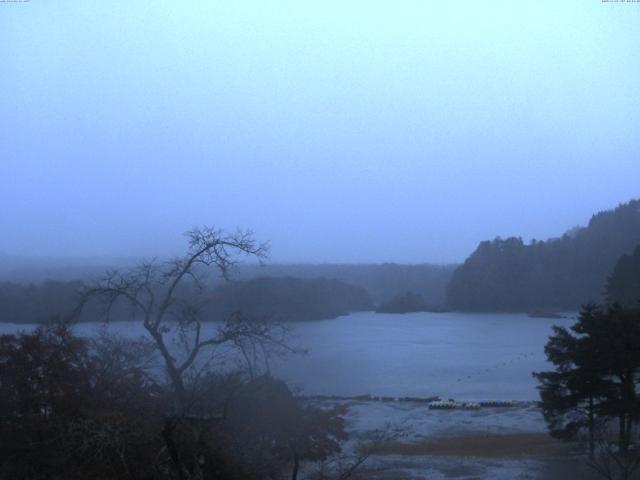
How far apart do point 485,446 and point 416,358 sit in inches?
359

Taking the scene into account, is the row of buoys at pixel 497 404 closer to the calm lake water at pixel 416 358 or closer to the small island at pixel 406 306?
the calm lake water at pixel 416 358

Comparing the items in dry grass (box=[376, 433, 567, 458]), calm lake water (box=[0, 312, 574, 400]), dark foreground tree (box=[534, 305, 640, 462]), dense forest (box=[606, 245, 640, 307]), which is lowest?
dry grass (box=[376, 433, 567, 458])

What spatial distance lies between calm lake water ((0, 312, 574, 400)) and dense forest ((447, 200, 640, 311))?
2.18m

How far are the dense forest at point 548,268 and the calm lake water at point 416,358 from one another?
2184 mm

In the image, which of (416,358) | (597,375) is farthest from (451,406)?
(416,358)

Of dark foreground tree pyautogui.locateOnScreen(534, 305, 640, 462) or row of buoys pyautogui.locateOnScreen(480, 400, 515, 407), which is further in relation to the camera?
row of buoys pyautogui.locateOnScreen(480, 400, 515, 407)

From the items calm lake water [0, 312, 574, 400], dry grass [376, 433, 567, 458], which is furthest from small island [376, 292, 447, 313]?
dry grass [376, 433, 567, 458]

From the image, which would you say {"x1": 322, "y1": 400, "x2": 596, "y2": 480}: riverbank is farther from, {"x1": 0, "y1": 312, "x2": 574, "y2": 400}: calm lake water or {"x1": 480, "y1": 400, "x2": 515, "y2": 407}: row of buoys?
{"x1": 0, "y1": 312, "x2": 574, "y2": 400}: calm lake water

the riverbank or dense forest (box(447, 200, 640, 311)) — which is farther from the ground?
dense forest (box(447, 200, 640, 311))

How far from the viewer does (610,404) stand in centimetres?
830

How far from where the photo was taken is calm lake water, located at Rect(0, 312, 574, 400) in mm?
13039

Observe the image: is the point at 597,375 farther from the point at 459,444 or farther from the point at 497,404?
the point at 497,404

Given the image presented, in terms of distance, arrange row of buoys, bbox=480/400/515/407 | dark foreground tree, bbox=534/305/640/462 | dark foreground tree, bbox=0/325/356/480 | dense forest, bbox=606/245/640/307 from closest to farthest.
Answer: dark foreground tree, bbox=0/325/356/480 → dark foreground tree, bbox=534/305/640/462 → row of buoys, bbox=480/400/515/407 → dense forest, bbox=606/245/640/307

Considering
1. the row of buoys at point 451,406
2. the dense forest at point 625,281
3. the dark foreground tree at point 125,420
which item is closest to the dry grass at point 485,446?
the row of buoys at point 451,406
